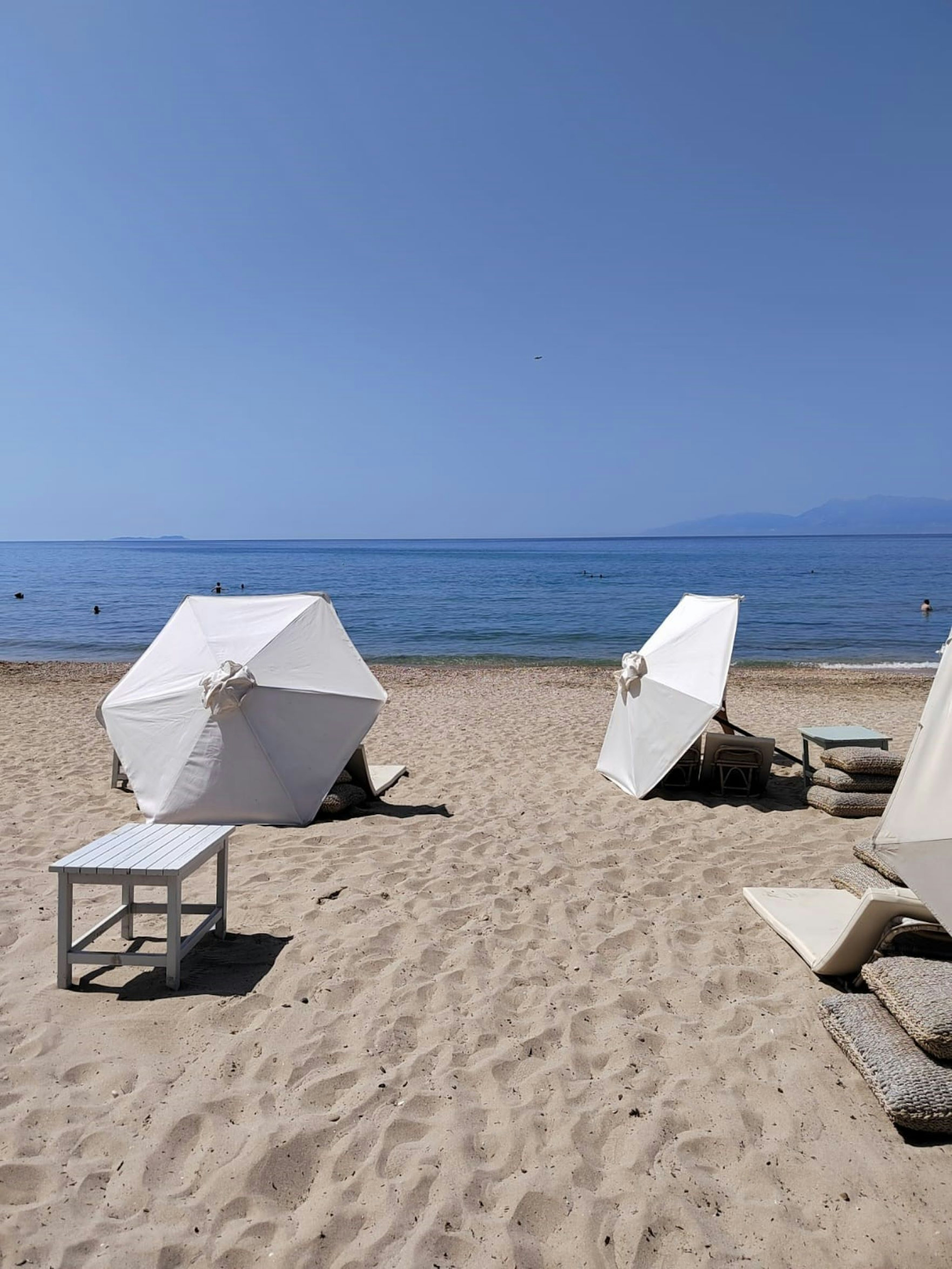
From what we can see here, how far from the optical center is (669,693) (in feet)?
24.6

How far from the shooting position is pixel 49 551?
457 feet

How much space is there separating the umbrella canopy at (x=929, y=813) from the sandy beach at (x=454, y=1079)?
3.18 feet

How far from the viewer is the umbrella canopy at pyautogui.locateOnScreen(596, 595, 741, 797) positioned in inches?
281

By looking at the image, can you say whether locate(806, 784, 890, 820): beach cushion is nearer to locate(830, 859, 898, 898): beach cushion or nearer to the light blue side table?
the light blue side table

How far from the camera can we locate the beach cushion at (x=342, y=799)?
673 cm

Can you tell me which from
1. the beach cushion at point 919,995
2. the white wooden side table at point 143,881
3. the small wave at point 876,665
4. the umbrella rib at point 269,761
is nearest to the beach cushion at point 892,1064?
the beach cushion at point 919,995

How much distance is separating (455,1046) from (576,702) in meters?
10.3

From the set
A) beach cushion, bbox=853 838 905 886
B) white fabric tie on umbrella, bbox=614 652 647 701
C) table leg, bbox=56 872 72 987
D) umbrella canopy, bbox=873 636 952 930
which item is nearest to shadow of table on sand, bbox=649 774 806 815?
white fabric tie on umbrella, bbox=614 652 647 701

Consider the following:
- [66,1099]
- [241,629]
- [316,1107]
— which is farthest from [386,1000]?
[241,629]

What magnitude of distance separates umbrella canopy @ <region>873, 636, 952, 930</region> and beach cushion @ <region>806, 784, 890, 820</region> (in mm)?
3576

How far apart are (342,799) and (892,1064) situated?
15.2 feet

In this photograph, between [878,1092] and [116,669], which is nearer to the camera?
[878,1092]

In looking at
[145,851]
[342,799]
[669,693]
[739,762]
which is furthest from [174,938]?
[739,762]

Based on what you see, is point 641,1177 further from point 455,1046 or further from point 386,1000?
point 386,1000
